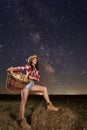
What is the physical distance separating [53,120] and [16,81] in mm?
1800

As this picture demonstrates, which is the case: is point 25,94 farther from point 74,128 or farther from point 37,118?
point 74,128

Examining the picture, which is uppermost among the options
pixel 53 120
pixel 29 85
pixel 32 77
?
pixel 32 77

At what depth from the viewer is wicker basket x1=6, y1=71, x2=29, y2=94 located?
10.9m

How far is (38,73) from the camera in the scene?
11.1 m

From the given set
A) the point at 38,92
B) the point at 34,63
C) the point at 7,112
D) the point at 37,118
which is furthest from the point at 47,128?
the point at 7,112

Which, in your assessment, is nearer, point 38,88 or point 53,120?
point 53,120

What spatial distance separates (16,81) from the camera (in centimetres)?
1096

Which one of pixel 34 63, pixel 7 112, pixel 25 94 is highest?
pixel 34 63

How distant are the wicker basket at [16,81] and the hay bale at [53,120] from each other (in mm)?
1134

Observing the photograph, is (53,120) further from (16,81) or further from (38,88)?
(16,81)

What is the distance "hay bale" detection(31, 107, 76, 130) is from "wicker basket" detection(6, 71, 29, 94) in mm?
1134

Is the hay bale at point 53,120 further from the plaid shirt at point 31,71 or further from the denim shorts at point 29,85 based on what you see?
the plaid shirt at point 31,71

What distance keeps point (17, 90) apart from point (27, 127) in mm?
1326

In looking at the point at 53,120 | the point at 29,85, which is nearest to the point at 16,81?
the point at 29,85
